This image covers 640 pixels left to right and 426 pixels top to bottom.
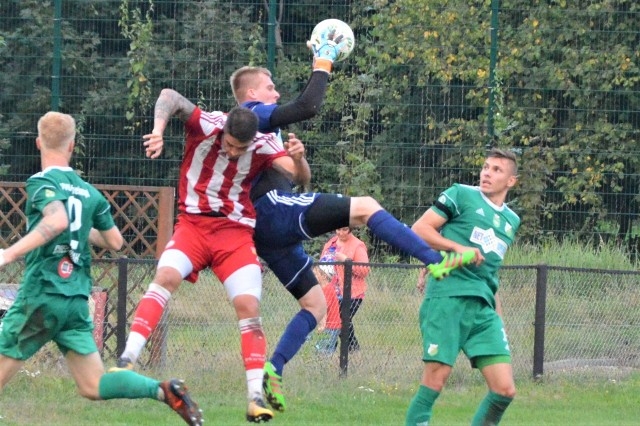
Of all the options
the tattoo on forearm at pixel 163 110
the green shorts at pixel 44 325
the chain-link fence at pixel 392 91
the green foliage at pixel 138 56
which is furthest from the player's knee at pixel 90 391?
the green foliage at pixel 138 56

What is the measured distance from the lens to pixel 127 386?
6637mm

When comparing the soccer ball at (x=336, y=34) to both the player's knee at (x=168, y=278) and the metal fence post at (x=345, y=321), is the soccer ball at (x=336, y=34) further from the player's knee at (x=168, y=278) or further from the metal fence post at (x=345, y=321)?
the metal fence post at (x=345, y=321)

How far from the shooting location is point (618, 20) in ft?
48.4

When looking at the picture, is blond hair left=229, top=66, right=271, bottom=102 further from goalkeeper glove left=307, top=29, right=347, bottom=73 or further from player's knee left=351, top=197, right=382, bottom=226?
player's knee left=351, top=197, right=382, bottom=226

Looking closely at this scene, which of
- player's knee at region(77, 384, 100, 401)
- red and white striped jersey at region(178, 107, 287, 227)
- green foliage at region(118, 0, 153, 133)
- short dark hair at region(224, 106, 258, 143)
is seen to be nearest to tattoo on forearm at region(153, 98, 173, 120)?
red and white striped jersey at region(178, 107, 287, 227)

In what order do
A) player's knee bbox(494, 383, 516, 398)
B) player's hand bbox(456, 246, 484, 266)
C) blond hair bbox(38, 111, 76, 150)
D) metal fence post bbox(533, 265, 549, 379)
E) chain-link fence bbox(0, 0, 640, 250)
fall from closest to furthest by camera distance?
blond hair bbox(38, 111, 76, 150) → player's hand bbox(456, 246, 484, 266) → player's knee bbox(494, 383, 516, 398) → metal fence post bbox(533, 265, 549, 379) → chain-link fence bbox(0, 0, 640, 250)

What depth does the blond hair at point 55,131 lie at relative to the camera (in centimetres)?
665

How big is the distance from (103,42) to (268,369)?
8.31 metres

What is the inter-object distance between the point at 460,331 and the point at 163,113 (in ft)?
8.11

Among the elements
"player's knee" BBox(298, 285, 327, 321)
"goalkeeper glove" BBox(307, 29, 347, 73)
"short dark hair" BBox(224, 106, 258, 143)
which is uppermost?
"goalkeeper glove" BBox(307, 29, 347, 73)

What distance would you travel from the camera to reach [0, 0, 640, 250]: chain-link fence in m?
14.2

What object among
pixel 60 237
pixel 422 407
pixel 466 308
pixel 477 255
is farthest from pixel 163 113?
pixel 422 407

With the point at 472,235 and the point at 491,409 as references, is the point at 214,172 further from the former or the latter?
the point at 491,409

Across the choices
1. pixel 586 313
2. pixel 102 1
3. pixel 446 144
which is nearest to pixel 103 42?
pixel 102 1
